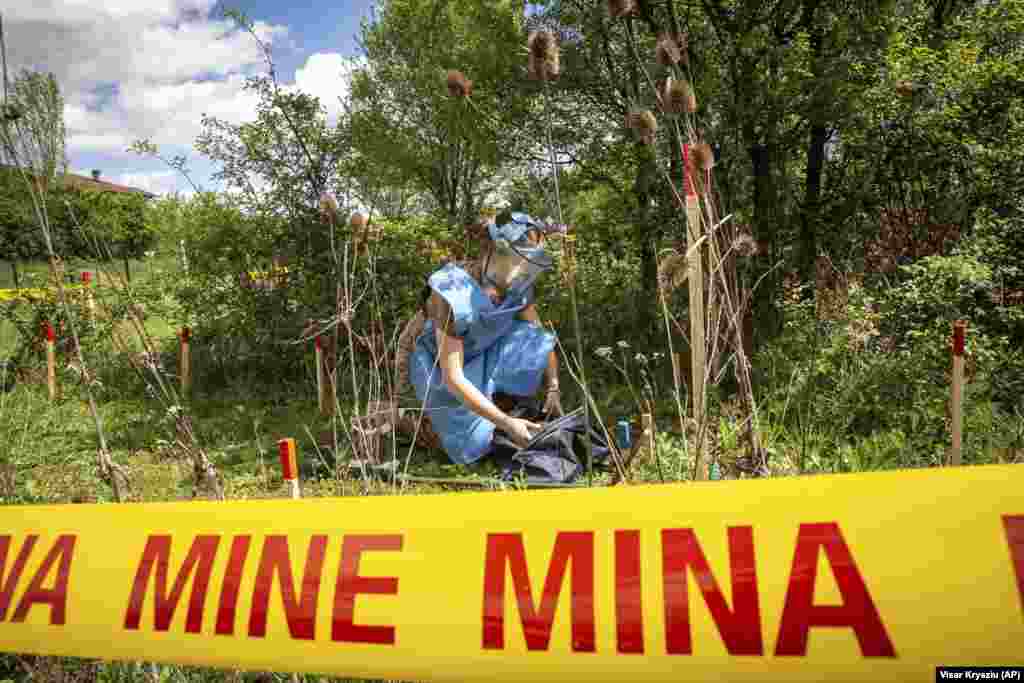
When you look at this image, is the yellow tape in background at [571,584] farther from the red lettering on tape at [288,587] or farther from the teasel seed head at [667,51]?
the teasel seed head at [667,51]

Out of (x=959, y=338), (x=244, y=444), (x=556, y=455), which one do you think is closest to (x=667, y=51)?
(x=959, y=338)

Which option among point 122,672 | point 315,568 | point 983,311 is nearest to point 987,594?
point 315,568

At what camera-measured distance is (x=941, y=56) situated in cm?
578

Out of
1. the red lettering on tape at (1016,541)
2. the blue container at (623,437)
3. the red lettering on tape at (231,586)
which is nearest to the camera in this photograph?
the red lettering on tape at (1016,541)

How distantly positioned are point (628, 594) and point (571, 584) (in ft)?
0.32

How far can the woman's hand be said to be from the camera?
3.36 m

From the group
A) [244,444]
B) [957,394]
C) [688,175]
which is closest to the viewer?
[688,175]

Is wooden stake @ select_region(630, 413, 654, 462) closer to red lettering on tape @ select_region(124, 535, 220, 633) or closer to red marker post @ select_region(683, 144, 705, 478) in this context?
red marker post @ select_region(683, 144, 705, 478)

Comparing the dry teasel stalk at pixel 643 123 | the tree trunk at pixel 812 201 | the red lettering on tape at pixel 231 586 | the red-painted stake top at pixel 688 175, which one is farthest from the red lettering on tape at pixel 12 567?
the tree trunk at pixel 812 201

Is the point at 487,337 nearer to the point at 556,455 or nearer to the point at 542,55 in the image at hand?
the point at 556,455

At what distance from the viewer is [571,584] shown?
1.18 m

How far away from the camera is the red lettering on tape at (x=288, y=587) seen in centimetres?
125

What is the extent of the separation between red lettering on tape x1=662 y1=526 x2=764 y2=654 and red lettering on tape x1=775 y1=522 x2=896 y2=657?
0.05 meters

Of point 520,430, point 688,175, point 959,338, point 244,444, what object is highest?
point 688,175
